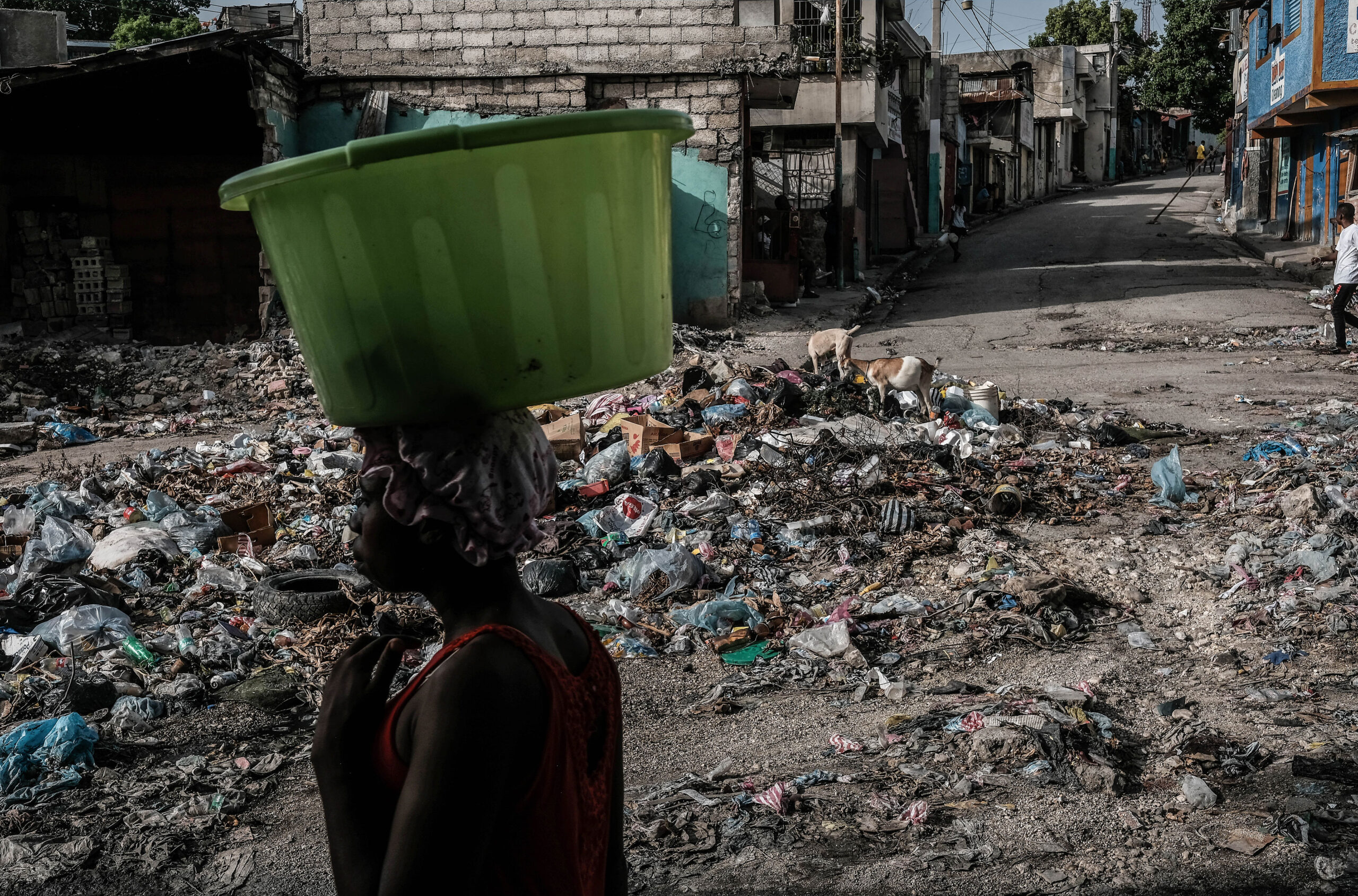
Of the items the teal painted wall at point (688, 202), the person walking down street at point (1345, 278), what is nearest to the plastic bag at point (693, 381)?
the teal painted wall at point (688, 202)

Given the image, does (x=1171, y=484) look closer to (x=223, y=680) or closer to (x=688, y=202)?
(x=223, y=680)

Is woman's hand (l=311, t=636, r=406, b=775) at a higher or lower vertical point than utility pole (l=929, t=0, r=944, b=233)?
lower

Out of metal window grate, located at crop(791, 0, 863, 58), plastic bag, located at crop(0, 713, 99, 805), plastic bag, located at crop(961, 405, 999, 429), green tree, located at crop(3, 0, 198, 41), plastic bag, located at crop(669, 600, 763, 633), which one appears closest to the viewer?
plastic bag, located at crop(0, 713, 99, 805)

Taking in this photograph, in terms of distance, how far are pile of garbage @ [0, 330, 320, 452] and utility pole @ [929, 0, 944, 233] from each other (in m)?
22.4

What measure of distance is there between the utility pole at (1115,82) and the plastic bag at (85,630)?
4994 centimetres

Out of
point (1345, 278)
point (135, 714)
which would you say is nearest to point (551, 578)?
point (135, 714)

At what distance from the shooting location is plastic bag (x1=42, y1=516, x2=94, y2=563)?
582cm

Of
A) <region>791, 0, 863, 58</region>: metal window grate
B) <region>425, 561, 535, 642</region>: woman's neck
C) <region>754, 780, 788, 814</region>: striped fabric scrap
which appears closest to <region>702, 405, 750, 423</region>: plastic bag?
<region>754, 780, 788, 814</region>: striped fabric scrap

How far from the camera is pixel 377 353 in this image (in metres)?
1.32

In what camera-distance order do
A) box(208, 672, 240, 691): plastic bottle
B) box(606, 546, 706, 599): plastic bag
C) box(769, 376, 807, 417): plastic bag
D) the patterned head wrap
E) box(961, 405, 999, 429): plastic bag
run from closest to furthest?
the patterned head wrap, box(208, 672, 240, 691): plastic bottle, box(606, 546, 706, 599): plastic bag, box(961, 405, 999, 429): plastic bag, box(769, 376, 807, 417): plastic bag

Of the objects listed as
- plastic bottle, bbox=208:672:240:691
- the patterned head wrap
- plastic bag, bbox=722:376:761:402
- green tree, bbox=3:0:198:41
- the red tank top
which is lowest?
plastic bottle, bbox=208:672:240:691

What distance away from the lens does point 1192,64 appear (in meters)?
40.0

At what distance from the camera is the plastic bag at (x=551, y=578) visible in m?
5.50

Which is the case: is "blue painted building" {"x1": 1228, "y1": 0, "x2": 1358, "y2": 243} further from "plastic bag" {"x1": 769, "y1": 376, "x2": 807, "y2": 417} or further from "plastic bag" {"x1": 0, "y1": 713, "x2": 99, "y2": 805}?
"plastic bag" {"x1": 0, "y1": 713, "x2": 99, "y2": 805}
